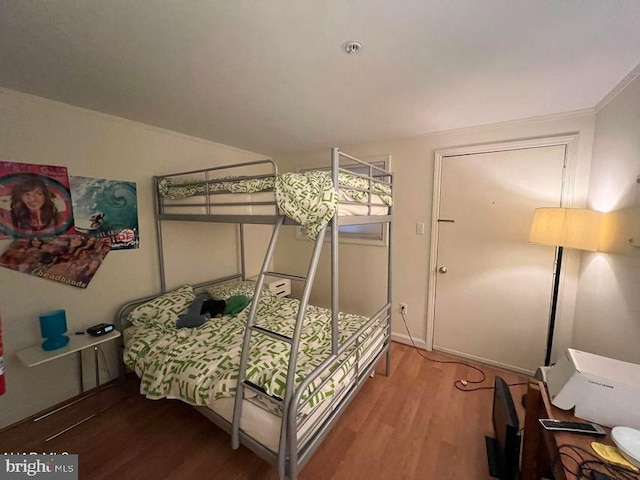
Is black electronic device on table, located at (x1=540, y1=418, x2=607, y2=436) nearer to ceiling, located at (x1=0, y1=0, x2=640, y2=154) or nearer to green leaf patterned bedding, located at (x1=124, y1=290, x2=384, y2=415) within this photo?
green leaf patterned bedding, located at (x1=124, y1=290, x2=384, y2=415)

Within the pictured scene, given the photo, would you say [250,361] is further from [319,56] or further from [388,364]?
[319,56]

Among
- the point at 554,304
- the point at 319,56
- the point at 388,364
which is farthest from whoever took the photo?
the point at 388,364

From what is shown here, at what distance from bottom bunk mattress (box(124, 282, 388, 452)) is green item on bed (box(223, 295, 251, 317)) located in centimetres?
5

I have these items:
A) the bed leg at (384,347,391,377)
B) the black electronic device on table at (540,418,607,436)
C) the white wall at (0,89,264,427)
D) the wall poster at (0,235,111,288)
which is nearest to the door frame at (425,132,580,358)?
the bed leg at (384,347,391,377)

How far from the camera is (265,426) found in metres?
1.29

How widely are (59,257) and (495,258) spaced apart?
12.0 ft

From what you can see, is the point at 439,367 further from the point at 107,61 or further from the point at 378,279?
the point at 107,61

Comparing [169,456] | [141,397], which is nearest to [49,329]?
[141,397]

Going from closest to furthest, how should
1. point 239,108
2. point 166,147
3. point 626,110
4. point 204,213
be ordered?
point 626,110, point 239,108, point 204,213, point 166,147

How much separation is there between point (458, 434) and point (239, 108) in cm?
286

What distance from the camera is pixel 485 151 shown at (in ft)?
7.59

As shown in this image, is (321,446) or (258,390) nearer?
(258,390)

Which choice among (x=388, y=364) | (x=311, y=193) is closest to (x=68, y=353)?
(x=311, y=193)

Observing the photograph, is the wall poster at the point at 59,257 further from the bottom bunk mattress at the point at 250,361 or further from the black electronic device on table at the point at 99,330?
the bottom bunk mattress at the point at 250,361
